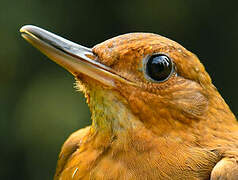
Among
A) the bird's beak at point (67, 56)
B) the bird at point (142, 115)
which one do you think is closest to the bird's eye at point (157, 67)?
A: the bird at point (142, 115)

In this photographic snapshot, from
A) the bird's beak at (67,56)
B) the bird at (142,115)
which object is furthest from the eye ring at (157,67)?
the bird's beak at (67,56)

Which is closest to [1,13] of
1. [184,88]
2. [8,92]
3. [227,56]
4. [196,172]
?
[8,92]

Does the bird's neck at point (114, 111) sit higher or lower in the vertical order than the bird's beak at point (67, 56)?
lower

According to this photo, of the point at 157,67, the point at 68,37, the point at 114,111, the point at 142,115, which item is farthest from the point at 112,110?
the point at 68,37

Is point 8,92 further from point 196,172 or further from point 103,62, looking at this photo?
point 196,172

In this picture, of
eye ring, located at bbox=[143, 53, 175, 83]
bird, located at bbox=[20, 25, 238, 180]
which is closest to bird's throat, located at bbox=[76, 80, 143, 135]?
bird, located at bbox=[20, 25, 238, 180]

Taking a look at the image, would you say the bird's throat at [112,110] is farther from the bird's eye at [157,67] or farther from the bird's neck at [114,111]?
the bird's eye at [157,67]

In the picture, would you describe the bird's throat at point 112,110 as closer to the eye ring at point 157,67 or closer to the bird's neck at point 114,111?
the bird's neck at point 114,111

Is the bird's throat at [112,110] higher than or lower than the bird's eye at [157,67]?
lower

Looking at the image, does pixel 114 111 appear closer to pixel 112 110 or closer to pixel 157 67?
pixel 112 110
